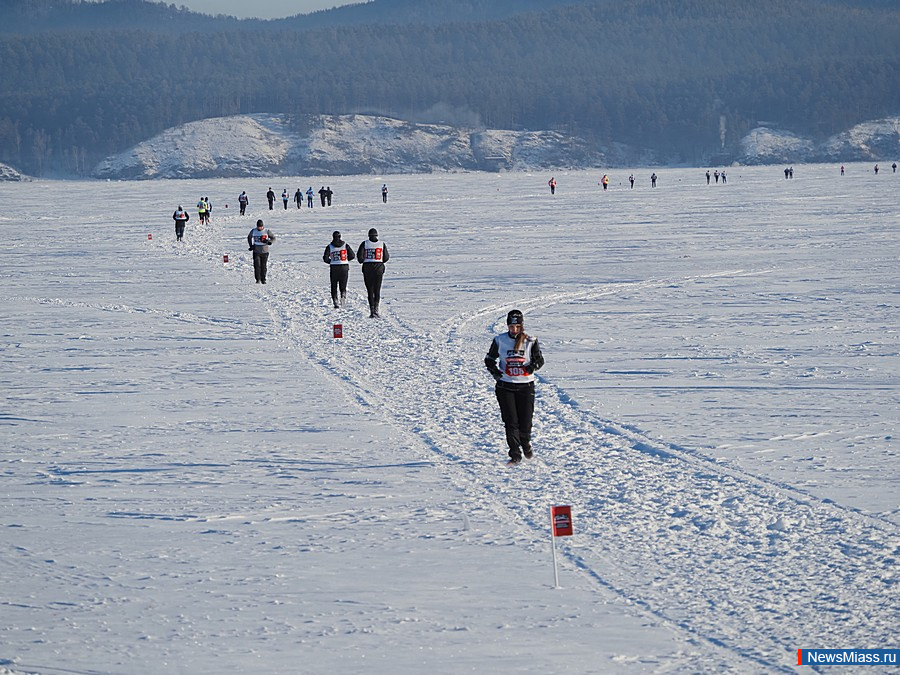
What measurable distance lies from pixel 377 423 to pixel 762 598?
16.4ft

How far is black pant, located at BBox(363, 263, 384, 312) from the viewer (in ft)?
58.7

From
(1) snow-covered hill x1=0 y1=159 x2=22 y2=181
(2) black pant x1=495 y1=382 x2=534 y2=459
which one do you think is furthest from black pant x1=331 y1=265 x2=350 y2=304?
(1) snow-covered hill x1=0 y1=159 x2=22 y2=181

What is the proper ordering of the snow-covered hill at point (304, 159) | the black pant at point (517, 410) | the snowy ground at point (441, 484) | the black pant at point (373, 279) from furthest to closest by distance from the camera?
the snow-covered hill at point (304, 159) < the black pant at point (373, 279) < the black pant at point (517, 410) < the snowy ground at point (441, 484)

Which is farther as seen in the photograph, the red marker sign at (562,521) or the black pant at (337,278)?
the black pant at (337,278)

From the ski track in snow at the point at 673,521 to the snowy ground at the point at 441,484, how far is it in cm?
3

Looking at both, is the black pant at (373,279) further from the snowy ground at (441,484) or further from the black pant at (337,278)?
the black pant at (337,278)

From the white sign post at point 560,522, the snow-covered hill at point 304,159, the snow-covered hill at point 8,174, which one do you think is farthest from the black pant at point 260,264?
the snow-covered hill at point 8,174

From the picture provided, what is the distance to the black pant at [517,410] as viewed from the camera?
31.2 ft

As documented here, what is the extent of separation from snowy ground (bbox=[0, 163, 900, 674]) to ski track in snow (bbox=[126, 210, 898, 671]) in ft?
0.09

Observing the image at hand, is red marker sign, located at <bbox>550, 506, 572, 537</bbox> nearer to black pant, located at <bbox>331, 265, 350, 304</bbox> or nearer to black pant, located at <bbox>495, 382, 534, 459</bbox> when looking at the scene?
black pant, located at <bbox>495, 382, 534, 459</bbox>

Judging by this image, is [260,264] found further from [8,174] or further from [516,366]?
[8,174]

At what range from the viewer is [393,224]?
40.5m

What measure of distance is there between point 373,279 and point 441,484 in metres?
9.13

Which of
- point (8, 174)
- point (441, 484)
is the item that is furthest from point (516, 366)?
point (8, 174)
